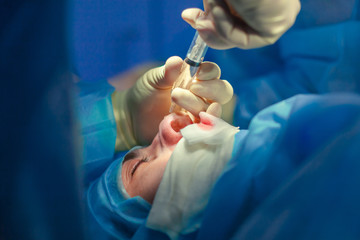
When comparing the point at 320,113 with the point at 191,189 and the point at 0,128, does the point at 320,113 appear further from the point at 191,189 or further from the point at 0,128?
the point at 0,128

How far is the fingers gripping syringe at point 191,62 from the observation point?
62cm

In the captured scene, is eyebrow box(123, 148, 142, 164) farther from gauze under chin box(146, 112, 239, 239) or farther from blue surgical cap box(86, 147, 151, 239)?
gauze under chin box(146, 112, 239, 239)

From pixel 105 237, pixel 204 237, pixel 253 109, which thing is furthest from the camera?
pixel 253 109

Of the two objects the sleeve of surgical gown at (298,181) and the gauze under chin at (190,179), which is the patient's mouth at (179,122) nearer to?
the gauze under chin at (190,179)

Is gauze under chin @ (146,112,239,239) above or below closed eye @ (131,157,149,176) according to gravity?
above

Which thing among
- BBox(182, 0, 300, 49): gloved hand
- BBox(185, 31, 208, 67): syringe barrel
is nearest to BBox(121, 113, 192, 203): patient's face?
BBox(185, 31, 208, 67): syringe barrel

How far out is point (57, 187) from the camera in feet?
1.39

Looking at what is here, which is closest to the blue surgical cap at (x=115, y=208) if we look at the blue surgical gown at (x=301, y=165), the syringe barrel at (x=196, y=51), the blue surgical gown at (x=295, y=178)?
the blue surgical gown at (x=301, y=165)

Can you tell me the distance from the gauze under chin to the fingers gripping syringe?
133mm

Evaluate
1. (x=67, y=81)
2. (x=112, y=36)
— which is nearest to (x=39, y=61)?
(x=67, y=81)

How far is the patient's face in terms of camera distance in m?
0.64

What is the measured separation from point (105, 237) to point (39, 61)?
0.39 meters

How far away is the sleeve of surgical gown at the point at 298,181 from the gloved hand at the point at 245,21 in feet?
0.38

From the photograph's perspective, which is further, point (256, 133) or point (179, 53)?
point (179, 53)
